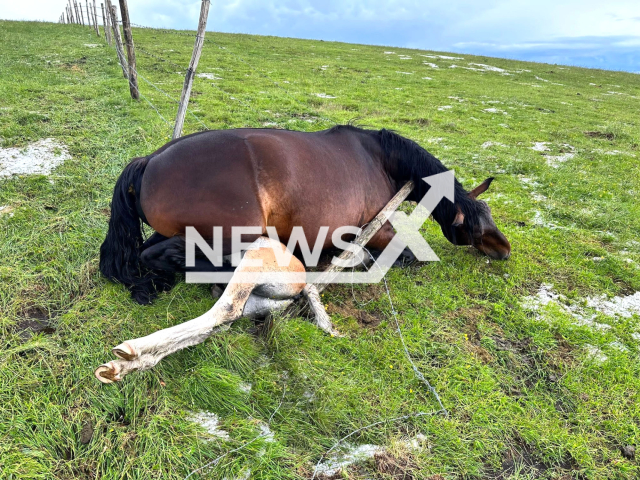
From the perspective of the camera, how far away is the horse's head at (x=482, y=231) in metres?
4.09

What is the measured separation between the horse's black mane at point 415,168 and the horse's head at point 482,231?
2 cm

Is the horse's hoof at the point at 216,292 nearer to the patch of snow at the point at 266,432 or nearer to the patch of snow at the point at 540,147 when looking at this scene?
the patch of snow at the point at 266,432

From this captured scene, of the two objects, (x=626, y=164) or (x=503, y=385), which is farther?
(x=626, y=164)

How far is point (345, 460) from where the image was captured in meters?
2.12

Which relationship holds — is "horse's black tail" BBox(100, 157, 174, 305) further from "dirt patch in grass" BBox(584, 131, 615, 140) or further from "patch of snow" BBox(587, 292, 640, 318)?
"dirt patch in grass" BBox(584, 131, 615, 140)

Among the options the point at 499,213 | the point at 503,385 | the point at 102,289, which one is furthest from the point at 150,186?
the point at 499,213

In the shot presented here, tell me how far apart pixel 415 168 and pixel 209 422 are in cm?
309

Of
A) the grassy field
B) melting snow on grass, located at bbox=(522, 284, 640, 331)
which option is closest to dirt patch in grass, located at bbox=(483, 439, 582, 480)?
the grassy field

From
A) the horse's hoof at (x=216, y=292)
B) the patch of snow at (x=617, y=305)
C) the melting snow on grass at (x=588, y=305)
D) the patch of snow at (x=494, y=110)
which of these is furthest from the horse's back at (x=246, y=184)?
the patch of snow at (x=494, y=110)

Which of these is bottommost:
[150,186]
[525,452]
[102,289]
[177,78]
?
[525,452]

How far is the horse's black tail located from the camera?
9.75 ft

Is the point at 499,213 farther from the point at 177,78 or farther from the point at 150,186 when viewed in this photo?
the point at 177,78

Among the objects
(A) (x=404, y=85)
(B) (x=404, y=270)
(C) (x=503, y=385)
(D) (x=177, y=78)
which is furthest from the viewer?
(A) (x=404, y=85)

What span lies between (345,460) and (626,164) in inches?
362
